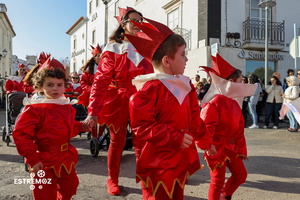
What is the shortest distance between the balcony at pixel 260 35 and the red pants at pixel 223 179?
1307 centimetres

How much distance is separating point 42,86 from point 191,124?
1394mm

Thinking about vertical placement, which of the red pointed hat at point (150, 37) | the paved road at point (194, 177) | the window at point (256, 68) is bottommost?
the paved road at point (194, 177)

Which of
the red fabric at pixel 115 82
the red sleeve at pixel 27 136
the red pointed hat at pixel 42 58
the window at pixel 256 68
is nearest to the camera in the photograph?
the red sleeve at pixel 27 136

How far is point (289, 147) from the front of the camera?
6.50 meters

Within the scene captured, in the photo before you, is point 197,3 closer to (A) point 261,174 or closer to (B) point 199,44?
(B) point 199,44

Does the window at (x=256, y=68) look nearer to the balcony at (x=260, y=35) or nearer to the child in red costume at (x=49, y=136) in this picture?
the balcony at (x=260, y=35)

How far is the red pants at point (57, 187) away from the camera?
2.36 m

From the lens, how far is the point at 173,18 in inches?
696

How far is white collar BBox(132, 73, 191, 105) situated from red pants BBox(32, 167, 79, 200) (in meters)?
1.07

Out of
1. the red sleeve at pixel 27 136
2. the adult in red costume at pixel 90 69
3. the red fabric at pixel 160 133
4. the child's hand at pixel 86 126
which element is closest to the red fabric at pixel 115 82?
the child's hand at pixel 86 126

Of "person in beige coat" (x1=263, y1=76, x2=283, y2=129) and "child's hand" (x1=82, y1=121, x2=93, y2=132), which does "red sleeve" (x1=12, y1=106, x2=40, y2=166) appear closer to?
"child's hand" (x1=82, y1=121, x2=93, y2=132)

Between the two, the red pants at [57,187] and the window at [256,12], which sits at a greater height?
the window at [256,12]

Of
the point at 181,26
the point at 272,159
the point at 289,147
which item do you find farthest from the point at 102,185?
the point at 181,26

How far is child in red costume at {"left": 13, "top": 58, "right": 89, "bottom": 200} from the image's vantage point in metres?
2.29
